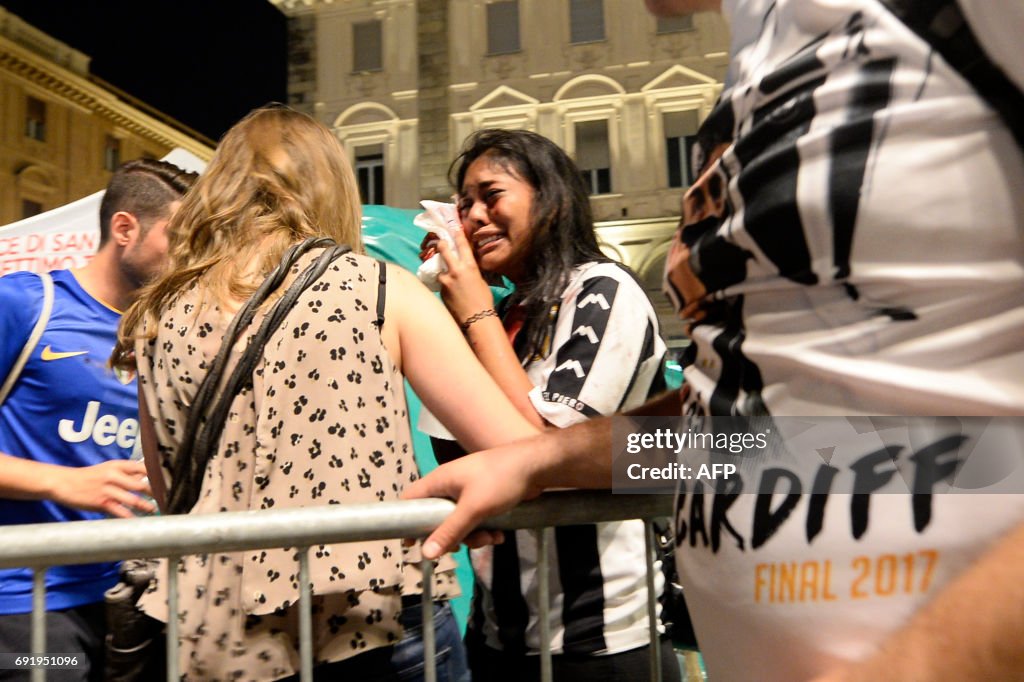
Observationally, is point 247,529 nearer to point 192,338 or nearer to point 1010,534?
point 192,338

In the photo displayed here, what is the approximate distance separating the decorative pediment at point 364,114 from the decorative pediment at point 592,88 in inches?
118

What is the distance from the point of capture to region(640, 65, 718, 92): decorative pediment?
41.9 ft

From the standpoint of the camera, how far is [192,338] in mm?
1004

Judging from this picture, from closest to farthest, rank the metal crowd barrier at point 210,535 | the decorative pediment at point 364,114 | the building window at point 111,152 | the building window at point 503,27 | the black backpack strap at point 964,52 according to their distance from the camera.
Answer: the black backpack strap at point 964,52 < the metal crowd barrier at point 210,535 < the building window at point 503,27 < the decorative pediment at point 364,114 < the building window at point 111,152

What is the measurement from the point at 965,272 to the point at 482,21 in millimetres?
14091

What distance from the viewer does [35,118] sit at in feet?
50.6

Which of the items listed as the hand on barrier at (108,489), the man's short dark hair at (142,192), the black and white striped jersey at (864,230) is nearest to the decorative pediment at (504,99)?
the man's short dark hair at (142,192)

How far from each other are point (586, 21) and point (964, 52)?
13.8 m

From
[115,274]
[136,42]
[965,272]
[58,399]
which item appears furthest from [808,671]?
[136,42]

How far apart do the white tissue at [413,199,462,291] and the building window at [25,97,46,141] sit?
1673 centimetres

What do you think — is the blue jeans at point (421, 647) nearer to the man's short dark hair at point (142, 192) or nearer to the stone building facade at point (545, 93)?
the man's short dark hair at point (142, 192)

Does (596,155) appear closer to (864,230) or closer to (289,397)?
(289,397)

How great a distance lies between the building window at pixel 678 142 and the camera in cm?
1273

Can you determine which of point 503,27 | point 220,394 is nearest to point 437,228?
point 220,394
